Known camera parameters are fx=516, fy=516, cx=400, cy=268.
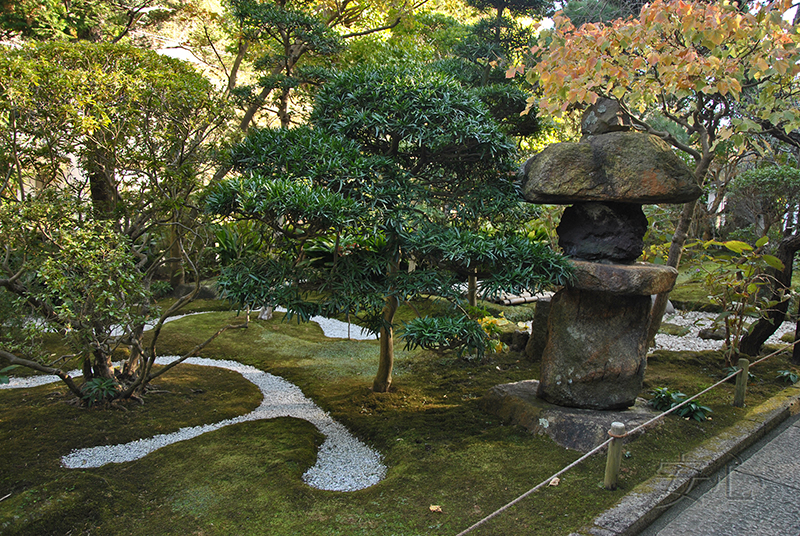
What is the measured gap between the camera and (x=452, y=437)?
459 cm

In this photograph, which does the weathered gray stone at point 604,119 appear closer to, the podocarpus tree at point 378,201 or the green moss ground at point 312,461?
the podocarpus tree at point 378,201

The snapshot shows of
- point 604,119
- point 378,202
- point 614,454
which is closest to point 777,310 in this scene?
point 604,119

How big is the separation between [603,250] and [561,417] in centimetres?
149

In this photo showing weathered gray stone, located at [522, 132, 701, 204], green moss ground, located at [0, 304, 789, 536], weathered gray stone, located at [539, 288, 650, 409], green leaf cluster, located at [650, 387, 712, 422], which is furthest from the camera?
green leaf cluster, located at [650, 387, 712, 422]

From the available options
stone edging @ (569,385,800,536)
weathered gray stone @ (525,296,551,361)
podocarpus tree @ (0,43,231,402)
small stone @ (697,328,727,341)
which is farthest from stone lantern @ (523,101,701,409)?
small stone @ (697,328,727,341)

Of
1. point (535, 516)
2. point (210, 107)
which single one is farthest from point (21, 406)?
point (535, 516)

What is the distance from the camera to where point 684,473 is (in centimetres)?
373

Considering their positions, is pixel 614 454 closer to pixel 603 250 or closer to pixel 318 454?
pixel 603 250

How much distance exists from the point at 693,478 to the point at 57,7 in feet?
35.5

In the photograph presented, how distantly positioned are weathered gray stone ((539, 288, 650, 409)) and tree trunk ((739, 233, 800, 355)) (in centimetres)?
273

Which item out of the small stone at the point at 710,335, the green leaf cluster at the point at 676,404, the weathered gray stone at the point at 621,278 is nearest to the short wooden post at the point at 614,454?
the weathered gray stone at the point at 621,278

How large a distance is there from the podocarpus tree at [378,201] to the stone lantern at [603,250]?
0.45 metres

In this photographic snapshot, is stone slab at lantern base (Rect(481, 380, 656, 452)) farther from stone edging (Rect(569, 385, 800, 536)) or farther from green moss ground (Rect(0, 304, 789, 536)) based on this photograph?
stone edging (Rect(569, 385, 800, 536))

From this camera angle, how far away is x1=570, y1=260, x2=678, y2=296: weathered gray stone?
4.13m
